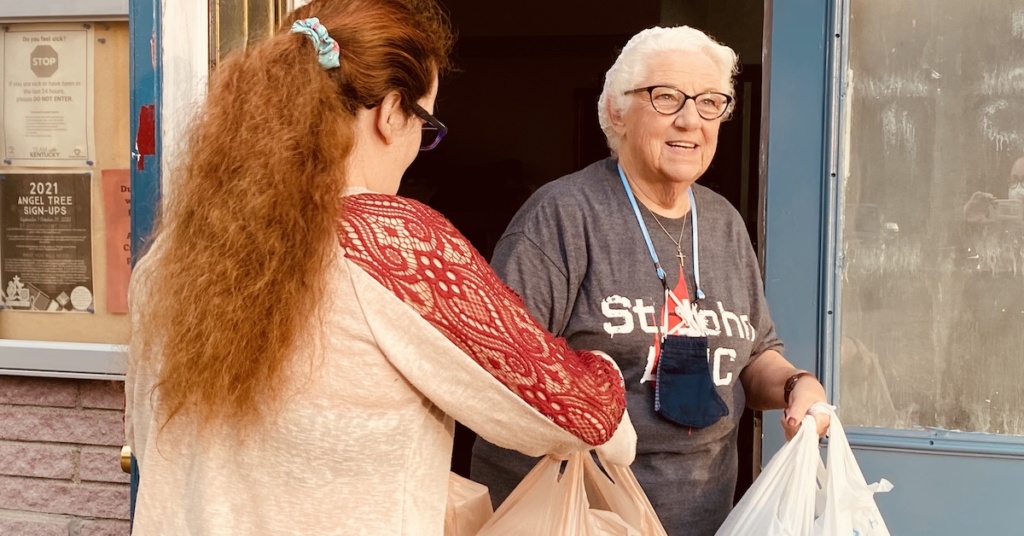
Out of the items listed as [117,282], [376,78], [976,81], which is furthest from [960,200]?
[117,282]

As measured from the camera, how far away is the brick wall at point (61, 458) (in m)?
2.71

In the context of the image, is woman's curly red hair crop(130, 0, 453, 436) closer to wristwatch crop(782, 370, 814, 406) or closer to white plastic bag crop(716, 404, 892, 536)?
white plastic bag crop(716, 404, 892, 536)

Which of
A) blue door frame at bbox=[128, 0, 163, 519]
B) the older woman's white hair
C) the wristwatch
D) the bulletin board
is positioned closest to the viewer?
the wristwatch

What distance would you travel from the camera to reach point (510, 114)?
21.9 ft

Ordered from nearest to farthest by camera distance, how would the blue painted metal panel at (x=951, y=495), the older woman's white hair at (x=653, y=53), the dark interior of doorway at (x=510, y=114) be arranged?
the older woman's white hair at (x=653, y=53) → the blue painted metal panel at (x=951, y=495) → the dark interior of doorway at (x=510, y=114)

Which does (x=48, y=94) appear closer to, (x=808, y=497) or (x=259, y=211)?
(x=259, y=211)

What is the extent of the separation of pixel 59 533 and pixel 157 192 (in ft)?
3.67

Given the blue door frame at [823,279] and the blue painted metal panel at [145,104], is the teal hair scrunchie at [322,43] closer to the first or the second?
the blue painted metal panel at [145,104]

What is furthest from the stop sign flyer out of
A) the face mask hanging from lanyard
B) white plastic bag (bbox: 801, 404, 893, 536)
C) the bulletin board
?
white plastic bag (bbox: 801, 404, 893, 536)

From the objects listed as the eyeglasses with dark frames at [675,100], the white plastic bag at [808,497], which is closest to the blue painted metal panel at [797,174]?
the eyeglasses with dark frames at [675,100]

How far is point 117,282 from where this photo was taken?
269cm

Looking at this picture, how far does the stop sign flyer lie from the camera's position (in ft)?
8.77

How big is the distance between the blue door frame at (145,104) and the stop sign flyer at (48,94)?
48 cm

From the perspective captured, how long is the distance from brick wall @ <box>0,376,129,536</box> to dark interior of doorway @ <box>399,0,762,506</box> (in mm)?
2964
